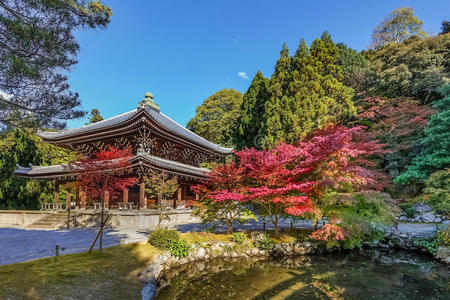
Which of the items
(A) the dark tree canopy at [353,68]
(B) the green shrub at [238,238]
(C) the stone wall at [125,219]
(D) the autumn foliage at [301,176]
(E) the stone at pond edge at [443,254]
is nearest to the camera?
(D) the autumn foliage at [301,176]

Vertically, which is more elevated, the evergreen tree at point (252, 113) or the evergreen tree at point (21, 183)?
the evergreen tree at point (252, 113)

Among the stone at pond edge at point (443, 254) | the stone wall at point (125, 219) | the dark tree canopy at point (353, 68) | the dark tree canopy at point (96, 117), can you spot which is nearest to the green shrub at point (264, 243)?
the stone wall at point (125, 219)

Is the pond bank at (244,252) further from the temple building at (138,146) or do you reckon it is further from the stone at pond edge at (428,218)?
the stone at pond edge at (428,218)

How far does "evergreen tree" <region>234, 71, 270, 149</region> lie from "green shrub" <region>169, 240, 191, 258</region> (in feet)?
54.4

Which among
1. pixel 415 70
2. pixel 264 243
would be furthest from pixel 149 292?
pixel 415 70

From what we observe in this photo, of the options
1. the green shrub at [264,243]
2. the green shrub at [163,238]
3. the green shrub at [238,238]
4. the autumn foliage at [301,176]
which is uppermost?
the autumn foliage at [301,176]

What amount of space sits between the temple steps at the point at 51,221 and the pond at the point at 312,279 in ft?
35.0

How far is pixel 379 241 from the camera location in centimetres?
1179

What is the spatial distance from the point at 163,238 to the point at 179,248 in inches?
27.5

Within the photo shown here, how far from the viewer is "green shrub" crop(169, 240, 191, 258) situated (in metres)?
8.23

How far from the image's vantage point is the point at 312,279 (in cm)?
726

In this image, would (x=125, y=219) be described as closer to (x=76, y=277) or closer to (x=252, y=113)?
(x=76, y=277)

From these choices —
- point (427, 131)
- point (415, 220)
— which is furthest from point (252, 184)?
point (415, 220)

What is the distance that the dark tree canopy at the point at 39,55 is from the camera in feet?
15.6
